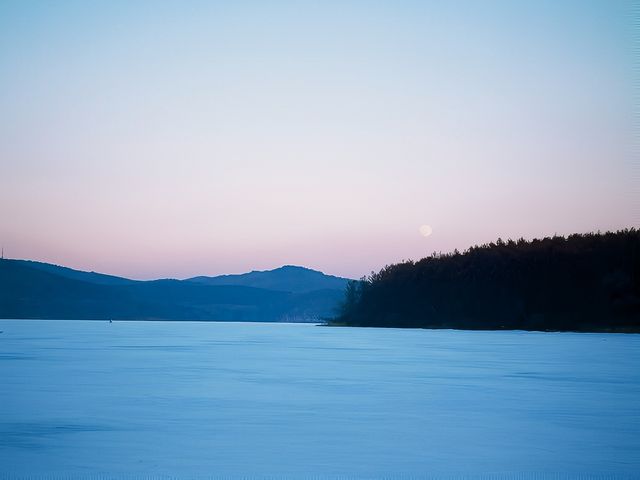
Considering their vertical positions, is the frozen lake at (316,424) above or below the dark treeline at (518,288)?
below

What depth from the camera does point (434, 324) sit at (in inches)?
5837

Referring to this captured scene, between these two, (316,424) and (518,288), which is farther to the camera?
(518,288)

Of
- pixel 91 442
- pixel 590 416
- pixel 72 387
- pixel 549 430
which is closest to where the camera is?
pixel 91 442

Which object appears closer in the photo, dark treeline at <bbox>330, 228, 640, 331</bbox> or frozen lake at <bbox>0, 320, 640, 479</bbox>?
frozen lake at <bbox>0, 320, 640, 479</bbox>

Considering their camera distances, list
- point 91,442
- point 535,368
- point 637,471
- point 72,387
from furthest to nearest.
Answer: point 535,368, point 72,387, point 91,442, point 637,471

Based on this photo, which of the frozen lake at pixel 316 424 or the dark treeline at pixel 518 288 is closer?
the frozen lake at pixel 316 424

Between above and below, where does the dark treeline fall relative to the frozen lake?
above

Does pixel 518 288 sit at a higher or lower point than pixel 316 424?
higher

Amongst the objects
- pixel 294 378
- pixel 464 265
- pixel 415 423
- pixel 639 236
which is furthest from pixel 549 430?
pixel 464 265

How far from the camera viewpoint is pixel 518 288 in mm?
131750

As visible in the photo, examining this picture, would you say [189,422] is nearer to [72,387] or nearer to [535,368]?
[72,387]

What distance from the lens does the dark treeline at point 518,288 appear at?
117m

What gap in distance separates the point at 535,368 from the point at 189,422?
78.5 ft

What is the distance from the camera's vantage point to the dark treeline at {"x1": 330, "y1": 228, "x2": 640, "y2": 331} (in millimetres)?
117375
